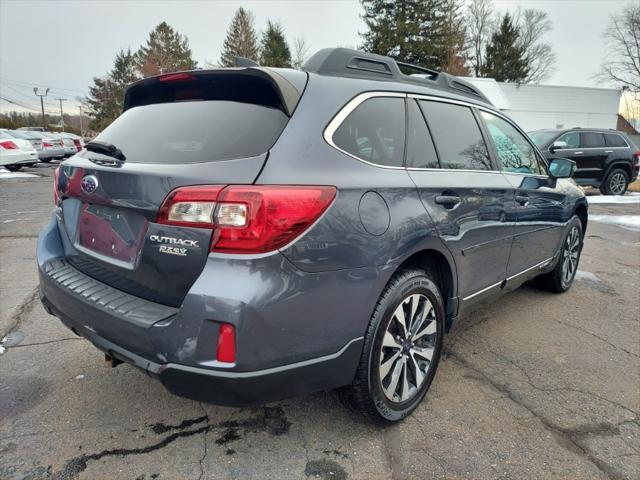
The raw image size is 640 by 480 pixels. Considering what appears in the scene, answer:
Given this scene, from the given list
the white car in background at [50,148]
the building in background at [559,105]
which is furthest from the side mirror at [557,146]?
the white car in background at [50,148]

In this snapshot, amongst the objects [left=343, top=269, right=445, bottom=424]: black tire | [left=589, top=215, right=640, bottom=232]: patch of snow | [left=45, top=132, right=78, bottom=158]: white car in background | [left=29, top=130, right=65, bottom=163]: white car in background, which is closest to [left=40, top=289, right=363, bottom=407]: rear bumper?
[left=343, top=269, right=445, bottom=424]: black tire

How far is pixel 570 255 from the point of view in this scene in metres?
4.62

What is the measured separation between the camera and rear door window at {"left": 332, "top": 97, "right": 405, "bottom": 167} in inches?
83.2

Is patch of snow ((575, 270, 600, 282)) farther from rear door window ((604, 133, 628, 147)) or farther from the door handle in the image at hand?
rear door window ((604, 133, 628, 147))

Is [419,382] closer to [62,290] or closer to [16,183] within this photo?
[62,290]

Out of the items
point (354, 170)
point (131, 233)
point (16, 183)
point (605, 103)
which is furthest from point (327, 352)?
point (605, 103)

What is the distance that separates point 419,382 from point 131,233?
1.68 metres

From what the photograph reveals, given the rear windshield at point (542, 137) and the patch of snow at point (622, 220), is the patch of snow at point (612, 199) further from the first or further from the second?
the patch of snow at point (622, 220)

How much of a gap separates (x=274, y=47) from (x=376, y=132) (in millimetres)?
44109

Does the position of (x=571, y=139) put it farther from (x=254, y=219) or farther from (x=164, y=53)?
(x=164, y=53)

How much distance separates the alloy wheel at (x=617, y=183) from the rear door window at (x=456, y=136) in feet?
37.1

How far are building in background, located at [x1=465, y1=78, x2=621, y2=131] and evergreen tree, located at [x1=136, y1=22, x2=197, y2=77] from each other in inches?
1370

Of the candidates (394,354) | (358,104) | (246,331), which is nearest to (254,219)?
(246,331)

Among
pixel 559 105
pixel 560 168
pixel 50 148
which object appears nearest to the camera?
pixel 560 168
